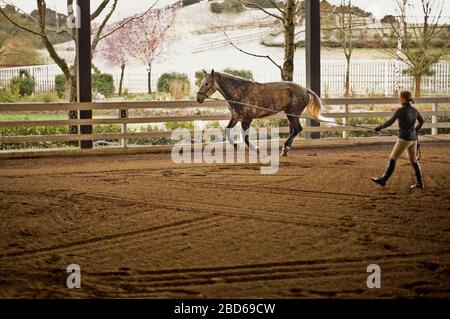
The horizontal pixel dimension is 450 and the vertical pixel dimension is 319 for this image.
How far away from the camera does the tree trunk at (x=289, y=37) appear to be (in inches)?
735

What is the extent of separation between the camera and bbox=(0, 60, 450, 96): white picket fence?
22255 mm

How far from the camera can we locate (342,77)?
23672 mm

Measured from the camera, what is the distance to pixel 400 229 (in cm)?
796

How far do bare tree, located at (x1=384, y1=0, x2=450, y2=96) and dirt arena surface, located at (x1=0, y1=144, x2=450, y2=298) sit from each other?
10.8 meters

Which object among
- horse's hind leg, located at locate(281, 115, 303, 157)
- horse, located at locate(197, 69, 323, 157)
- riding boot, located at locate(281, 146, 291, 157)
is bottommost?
riding boot, located at locate(281, 146, 291, 157)

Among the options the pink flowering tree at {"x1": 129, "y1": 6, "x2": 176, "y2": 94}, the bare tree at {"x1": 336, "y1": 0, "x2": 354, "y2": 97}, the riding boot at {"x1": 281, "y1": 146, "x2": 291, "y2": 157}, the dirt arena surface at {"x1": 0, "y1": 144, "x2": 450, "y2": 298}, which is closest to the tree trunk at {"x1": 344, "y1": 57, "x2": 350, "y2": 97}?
the bare tree at {"x1": 336, "y1": 0, "x2": 354, "y2": 97}

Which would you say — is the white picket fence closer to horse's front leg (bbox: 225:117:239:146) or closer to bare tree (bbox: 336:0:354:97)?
bare tree (bbox: 336:0:354:97)

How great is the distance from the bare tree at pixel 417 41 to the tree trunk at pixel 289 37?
18.8ft

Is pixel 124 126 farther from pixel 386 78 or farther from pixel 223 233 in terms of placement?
pixel 386 78

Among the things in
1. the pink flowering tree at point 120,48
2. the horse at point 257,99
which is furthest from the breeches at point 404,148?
the pink flowering tree at point 120,48

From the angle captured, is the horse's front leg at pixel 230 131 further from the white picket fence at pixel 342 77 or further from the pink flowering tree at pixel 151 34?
the pink flowering tree at pixel 151 34

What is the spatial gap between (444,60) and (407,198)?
17351mm

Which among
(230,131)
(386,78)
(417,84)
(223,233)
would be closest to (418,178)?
(223,233)
